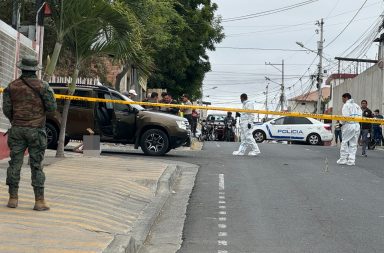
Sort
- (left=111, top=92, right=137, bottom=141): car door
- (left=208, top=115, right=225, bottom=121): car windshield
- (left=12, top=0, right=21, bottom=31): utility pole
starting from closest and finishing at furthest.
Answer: (left=12, top=0, right=21, bottom=31): utility pole < (left=111, top=92, right=137, bottom=141): car door < (left=208, top=115, right=225, bottom=121): car windshield

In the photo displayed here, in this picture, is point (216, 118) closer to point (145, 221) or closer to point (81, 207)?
point (145, 221)

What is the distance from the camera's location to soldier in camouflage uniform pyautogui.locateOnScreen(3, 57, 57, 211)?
8.13 metres

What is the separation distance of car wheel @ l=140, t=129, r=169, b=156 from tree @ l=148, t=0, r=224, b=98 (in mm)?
21038

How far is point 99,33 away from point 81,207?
238 inches

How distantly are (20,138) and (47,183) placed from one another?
2.69m

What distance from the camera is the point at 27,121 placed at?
8.16 meters

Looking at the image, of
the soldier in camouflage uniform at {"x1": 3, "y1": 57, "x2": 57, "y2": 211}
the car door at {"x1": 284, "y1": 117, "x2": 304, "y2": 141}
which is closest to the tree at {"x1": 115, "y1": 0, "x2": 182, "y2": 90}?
the soldier in camouflage uniform at {"x1": 3, "y1": 57, "x2": 57, "y2": 211}

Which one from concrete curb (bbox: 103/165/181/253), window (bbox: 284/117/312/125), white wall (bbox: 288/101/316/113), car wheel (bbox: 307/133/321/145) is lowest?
concrete curb (bbox: 103/165/181/253)

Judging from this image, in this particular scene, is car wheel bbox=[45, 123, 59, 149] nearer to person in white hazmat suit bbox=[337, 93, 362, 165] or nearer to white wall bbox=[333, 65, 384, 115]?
person in white hazmat suit bbox=[337, 93, 362, 165]

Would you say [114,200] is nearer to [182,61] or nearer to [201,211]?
[201,211]

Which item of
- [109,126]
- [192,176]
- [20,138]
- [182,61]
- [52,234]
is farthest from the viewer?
[182,61]

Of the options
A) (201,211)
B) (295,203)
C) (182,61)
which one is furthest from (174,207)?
(182,61)

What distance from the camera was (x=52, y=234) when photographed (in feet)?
23.1

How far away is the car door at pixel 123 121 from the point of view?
17.5 metres
